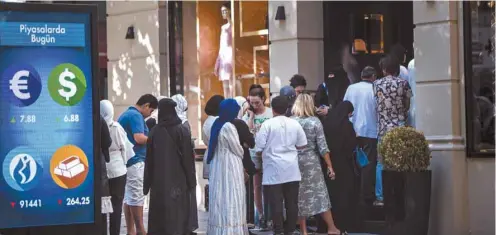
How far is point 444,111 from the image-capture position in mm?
13797

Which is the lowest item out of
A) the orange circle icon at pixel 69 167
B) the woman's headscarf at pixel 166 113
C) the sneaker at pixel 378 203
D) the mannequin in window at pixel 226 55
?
the sneaker at pixel 378 203

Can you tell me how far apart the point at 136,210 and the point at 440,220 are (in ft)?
12.9

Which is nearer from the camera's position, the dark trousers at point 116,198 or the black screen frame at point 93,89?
the black screen frame at point 93,89

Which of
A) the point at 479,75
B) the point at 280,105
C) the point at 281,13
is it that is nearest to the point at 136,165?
the point at 280,105

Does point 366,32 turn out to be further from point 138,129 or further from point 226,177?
point 226,177

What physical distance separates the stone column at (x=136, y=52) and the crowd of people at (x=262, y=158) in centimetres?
441

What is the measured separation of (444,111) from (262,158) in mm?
2338

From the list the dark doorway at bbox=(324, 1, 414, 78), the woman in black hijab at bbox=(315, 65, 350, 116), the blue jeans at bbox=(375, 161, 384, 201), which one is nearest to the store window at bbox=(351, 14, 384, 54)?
the dark doorway at bbox=(324, 1, 414, 78)

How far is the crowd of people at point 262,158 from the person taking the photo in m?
13.3

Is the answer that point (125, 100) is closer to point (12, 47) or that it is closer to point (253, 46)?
point (253, 46)

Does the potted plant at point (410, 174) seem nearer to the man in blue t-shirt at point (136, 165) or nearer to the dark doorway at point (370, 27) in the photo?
the man in blue t-shirt at point (136, 165)

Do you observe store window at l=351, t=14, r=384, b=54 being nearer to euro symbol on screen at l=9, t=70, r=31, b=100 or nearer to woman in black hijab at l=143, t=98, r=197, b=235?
woman in black hijab at l=143, t=98, r=197, b=235

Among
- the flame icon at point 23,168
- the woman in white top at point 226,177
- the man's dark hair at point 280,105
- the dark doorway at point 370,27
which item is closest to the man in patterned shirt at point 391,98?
the man's dark hair at point 280,105

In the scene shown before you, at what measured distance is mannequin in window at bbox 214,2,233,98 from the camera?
19.0 metres
